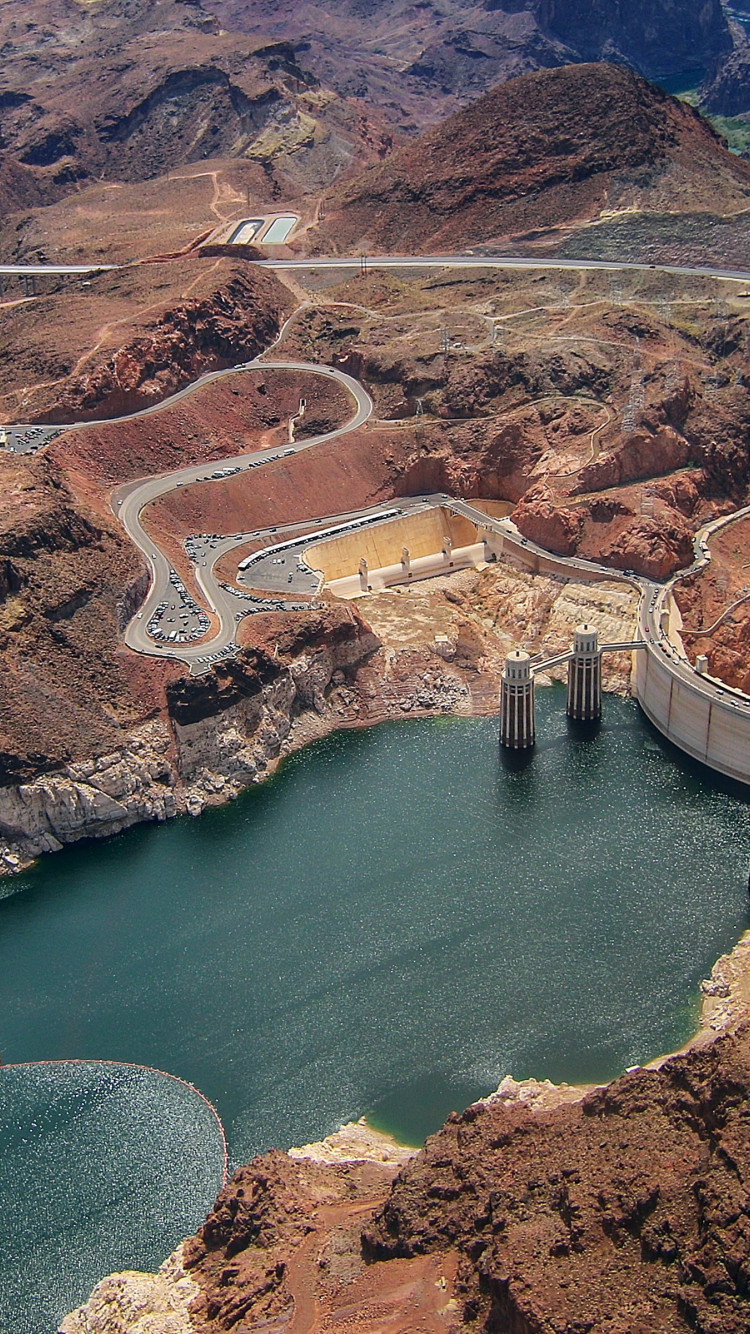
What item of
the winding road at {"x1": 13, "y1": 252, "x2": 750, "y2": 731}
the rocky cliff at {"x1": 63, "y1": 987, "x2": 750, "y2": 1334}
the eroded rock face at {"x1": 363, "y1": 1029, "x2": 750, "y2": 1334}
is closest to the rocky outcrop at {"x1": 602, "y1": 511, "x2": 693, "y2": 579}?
the winding road at {"x1": 13, "y1": 252, "x2": 750, "y2": 731}

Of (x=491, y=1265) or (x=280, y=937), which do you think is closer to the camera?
(x=491, y=1265)

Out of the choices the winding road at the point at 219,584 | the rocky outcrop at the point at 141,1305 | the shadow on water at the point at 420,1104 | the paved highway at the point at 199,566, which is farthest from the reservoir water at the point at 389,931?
the paved highway at the point at 199,566

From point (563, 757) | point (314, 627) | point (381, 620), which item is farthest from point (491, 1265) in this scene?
point (381, 620)

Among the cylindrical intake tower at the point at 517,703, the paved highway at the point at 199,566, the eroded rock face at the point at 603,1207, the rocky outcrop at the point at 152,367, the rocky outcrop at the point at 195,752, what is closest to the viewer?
the eroded rock face at the point at 603,1207

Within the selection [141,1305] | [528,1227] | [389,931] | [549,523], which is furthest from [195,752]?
[528,1227]

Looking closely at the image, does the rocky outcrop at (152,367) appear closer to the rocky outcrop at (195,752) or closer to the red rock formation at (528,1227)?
the rocky outcrop at (195,752)

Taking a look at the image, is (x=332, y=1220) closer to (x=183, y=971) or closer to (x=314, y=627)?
(x=183, y=971)
